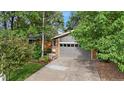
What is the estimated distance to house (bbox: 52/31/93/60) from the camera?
21.0 m

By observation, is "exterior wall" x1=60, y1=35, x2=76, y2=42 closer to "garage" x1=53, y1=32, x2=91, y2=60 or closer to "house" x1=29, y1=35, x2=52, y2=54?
"garage" x1=53, y1=32, x2=91, y2=60

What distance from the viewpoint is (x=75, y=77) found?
11.7m

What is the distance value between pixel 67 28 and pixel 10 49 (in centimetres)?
1859

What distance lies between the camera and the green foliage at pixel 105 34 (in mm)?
10008

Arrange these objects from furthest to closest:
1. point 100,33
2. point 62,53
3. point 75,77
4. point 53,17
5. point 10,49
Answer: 1. point 53,17
2. point 62,53
3. point 100,33
4. point 75,77
5. point 10,49

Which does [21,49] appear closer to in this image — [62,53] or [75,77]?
[75,77]

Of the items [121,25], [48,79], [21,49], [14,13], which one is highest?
[14,13]

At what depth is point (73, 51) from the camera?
69.4 ft

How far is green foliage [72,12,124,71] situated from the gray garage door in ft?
19.0

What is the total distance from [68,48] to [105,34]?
354 inches

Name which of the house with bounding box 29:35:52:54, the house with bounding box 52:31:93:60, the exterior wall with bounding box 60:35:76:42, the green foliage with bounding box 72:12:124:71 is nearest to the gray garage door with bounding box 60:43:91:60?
the house with bounding box 52:31:93:60

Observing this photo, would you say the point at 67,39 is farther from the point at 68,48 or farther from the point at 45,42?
the point at 45,42

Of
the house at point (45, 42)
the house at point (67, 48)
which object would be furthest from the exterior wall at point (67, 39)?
the house at point (45, 42)
